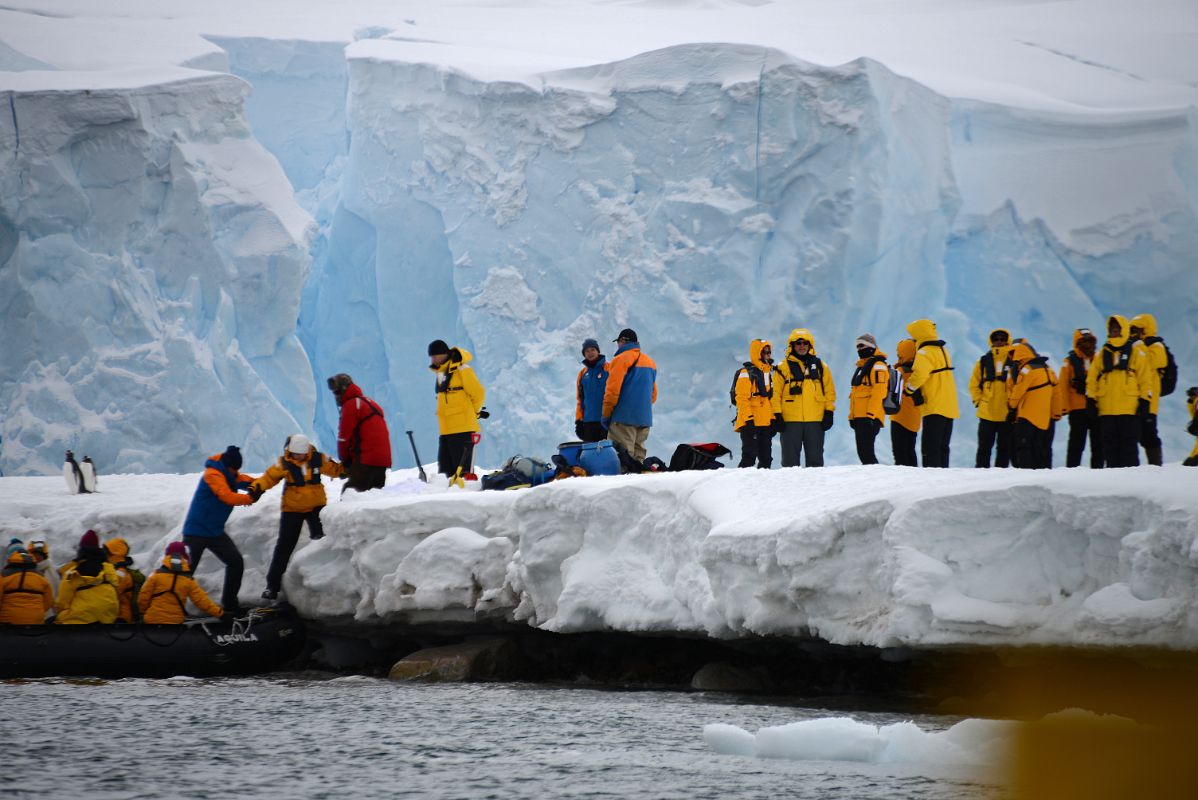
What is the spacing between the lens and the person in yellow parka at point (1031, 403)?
9031 millimetres

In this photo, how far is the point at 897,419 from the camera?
9.48 m

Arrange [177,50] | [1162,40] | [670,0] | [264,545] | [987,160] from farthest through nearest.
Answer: [670,0] < [1162,40] < [177,50] < [987,160] < [264,545]

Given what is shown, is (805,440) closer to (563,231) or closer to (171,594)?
(171,594)

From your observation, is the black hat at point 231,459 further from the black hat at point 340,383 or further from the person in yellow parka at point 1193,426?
the person in yellow parka at point 1193,426

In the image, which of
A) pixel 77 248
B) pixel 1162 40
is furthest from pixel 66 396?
pixel 1162 40

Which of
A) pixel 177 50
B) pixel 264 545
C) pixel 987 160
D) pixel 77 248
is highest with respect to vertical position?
pixel 177 50

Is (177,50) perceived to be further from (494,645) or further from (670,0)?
(494,645)

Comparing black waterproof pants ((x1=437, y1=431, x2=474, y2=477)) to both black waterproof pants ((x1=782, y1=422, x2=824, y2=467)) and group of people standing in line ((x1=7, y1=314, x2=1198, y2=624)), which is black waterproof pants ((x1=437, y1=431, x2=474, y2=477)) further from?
black waterproof pants ((x1=782, y1=422, x2=824, y2=467))

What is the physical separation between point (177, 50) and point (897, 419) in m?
Answer: 18.3

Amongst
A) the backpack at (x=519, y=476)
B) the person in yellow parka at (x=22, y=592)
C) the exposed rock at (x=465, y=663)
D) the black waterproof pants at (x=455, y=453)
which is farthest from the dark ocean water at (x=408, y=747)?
the black waterproof pants at (x=455, y=453)

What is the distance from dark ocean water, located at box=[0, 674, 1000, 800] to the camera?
186 inches

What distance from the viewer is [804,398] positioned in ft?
31.2

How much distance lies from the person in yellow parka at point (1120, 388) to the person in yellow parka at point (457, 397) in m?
4.31

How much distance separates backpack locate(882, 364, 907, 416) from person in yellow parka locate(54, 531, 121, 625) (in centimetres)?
530
